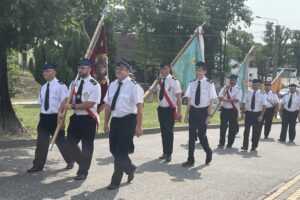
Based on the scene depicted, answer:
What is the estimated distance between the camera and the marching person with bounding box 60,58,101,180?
7801 millimetres

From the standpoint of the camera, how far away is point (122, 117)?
7.33 m

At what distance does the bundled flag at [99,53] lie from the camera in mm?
9165

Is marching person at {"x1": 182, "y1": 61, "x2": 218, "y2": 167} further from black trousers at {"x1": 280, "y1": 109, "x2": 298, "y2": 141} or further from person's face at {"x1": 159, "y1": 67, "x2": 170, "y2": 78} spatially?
black trousers at {"x1": 280, "y1": 109, "x2": 298, "y2": 141}

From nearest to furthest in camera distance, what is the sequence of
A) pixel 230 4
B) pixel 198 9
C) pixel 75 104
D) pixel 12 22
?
pixel 75 104
pixel 12 22
pixel 198 9
pixel 230 4

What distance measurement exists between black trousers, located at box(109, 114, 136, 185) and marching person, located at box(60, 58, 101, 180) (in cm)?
62

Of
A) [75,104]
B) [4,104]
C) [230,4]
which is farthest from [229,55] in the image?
[75,104]

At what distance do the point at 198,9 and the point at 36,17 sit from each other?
47036 millimetres

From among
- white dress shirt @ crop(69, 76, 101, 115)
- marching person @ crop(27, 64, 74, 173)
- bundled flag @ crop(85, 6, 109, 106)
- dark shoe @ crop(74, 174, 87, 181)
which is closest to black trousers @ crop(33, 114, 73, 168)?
marching person @ crop(27, 64, 74, 173)

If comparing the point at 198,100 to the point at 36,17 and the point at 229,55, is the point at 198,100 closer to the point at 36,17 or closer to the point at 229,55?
the point at 36,17

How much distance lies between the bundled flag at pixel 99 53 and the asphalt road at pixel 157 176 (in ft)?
5.53

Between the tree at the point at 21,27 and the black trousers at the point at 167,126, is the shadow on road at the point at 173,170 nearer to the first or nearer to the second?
the black trousers at the point at 167,126

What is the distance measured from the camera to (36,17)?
9.99m

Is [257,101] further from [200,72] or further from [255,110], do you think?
[200,72]

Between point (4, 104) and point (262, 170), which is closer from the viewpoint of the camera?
point (262, 170)
